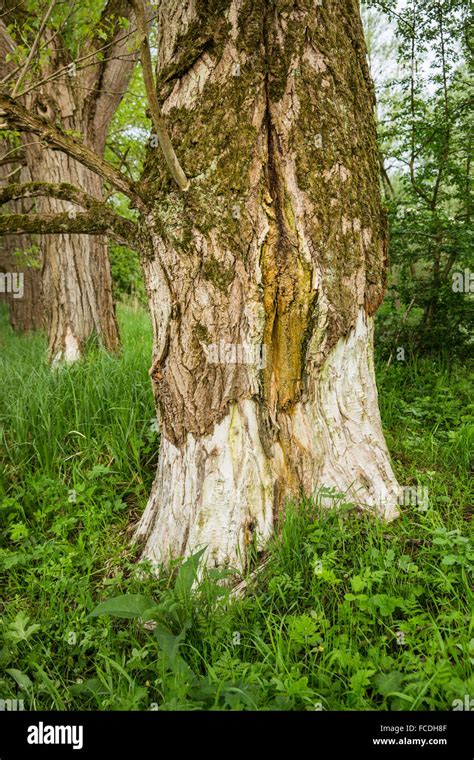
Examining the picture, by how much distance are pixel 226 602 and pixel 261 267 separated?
56.0 inches

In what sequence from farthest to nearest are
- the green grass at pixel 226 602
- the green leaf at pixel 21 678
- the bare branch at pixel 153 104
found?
the green leaf at pixel 21 678 → the green grass at pixel 226 602 → the bare branch at pixel 153 104

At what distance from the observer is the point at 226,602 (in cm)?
232

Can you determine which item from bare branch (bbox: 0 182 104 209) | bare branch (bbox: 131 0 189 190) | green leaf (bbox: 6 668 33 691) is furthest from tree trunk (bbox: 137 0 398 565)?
green leaf (bbox: 6 668 33 691)

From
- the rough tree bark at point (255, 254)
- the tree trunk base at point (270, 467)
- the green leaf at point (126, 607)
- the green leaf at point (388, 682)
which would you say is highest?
the rough tree bark at point (255, 254)

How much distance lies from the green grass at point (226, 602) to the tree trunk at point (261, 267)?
0.84ft

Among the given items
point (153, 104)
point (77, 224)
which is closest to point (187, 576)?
point (77, 224)

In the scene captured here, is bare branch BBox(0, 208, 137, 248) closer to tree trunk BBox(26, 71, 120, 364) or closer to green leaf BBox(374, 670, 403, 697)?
green leaf BBox(374, 670, 403, 697)

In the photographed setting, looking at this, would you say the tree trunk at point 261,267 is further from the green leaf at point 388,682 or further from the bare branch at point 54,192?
the green leaf at point 388,682

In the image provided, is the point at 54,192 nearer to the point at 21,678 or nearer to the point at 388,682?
the point at 21,678

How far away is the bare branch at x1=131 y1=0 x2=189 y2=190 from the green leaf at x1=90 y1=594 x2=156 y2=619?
5.77ft

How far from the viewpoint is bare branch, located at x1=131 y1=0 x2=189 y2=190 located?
181 cm

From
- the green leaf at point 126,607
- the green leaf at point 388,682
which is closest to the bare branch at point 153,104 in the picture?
the green leaf at point 126,607

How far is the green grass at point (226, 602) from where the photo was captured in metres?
2.00

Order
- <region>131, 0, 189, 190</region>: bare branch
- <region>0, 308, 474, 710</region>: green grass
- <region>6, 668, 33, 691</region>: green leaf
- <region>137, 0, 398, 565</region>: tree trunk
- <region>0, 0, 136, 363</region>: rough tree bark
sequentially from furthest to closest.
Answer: <region>0, 0, 136, 363</region>: rough tree bark < <region>137, 0, 398, 565</region>: tree trunk < <region>6, 668, 33, 691</region>: green leaf < <region>0, 308, 474, 710</region>: green grass < <region>131, 0, 189, 190</region>: bare branch
